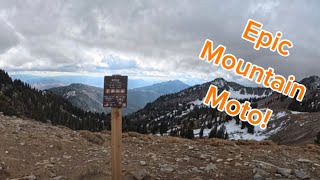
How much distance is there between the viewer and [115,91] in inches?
448

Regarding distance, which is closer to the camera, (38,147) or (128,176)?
(128,176)

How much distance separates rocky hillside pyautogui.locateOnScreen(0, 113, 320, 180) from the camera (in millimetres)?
14211

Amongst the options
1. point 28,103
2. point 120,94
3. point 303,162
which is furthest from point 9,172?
point 28,103

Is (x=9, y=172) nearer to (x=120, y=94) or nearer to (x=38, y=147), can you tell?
(x=38, y=147)

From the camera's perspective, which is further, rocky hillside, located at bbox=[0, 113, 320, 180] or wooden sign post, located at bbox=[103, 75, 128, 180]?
rocky hillside, located at bbox=[0, 113, 320, 180]

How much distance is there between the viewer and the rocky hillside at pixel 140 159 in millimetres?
14211

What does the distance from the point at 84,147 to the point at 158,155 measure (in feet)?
15.5

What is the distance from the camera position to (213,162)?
1600 centimetres

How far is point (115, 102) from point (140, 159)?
6007mm

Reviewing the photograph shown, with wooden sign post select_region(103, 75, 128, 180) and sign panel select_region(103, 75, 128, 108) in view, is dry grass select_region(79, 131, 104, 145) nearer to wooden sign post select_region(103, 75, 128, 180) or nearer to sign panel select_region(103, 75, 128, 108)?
wooden sign post select_region(103, 75, 128, 180)
